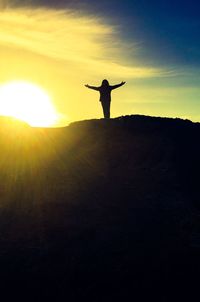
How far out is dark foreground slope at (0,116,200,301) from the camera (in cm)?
1952

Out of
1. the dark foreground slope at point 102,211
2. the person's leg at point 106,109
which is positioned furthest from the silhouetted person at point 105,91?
the dark foreground slope at point 102,211

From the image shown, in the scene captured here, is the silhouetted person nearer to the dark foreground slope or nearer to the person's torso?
the person's torso

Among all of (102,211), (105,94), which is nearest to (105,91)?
(105,94)

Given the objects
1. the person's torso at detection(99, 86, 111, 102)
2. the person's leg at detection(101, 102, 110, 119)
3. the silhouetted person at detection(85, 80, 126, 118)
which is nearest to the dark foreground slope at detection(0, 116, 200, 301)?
the person's leg at detection(101, 102, 110, 119)

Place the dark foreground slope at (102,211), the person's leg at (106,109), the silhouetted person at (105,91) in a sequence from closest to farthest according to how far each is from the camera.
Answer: the dark foreground slope at (102,211) < the silhouetted person at (105,91) < the person's leg at (106,109)

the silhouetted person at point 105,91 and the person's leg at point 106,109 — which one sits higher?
the silhouetted person at point 105,91

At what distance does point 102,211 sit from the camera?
84.7ft

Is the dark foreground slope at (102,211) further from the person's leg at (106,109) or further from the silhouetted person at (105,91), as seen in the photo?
the silhouetted person at (105,91)

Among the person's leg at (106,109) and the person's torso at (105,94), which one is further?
the person's leg at (106,109)

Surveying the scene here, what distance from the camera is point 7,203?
26.6 m

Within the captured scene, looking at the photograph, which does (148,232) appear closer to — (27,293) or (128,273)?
(128,273)

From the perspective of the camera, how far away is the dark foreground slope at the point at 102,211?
1952 cm

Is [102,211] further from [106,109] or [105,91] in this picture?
[105,91]

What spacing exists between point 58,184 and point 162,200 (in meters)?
7.05
